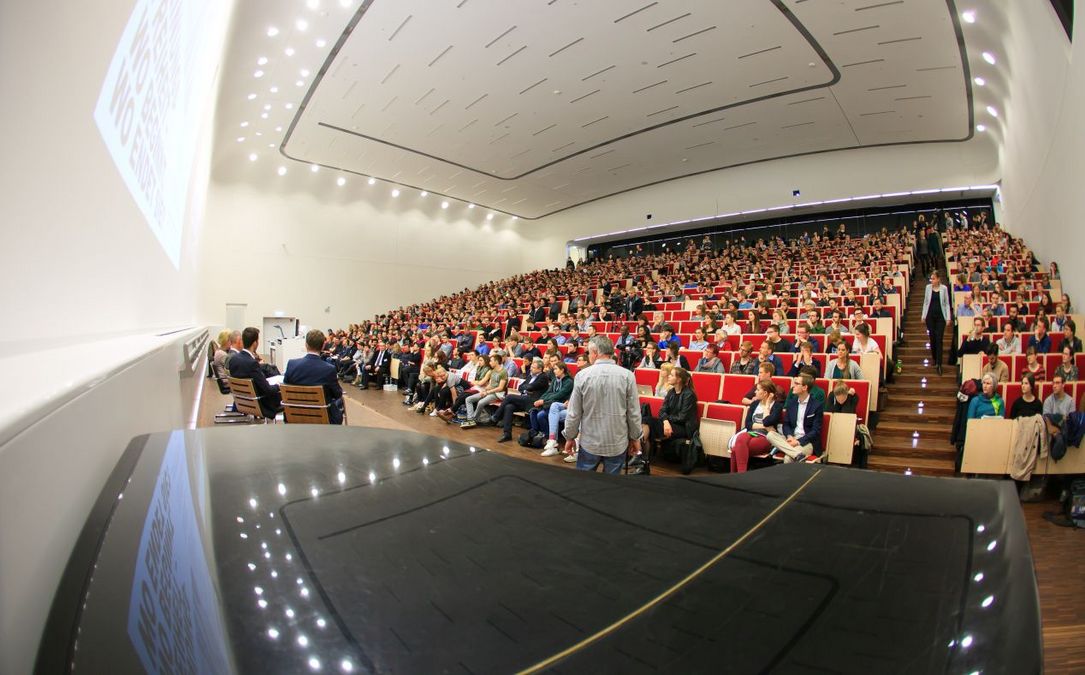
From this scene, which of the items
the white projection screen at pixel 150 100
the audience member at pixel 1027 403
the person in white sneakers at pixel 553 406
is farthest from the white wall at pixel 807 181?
the white projection screen at pixel 150 100

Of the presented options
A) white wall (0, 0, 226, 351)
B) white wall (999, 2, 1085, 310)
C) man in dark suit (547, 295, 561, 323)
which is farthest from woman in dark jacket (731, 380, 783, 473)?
man in dark suit (547, 295, 561, 323)

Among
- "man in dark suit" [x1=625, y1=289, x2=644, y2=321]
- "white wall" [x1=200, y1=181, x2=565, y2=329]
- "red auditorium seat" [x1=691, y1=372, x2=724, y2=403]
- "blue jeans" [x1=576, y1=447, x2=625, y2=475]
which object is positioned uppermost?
"white wall" [x1=200, y1=181, x2=565, y2=329]

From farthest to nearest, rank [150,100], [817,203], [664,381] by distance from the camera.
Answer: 1. [817,203]
2. [664,381]
3. [150,100]

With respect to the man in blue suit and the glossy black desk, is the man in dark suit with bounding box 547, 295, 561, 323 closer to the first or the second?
the man in blue suit

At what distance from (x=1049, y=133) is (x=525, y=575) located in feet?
38.6

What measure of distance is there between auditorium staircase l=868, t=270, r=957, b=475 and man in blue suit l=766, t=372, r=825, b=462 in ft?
2.84

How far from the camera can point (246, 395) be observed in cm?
422

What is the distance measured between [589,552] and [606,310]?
1069 centimetres

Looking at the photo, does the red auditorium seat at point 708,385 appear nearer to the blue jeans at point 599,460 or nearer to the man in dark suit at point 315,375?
the blue jeans at point 599,460

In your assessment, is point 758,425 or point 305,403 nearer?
point 305,403

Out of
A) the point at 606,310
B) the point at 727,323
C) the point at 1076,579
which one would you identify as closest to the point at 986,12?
the point at 727,323

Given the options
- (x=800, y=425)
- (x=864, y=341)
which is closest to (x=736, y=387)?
(x=800, y=425)

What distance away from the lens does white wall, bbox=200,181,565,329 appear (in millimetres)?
15086

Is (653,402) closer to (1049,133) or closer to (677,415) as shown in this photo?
(677,415)
